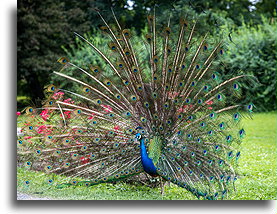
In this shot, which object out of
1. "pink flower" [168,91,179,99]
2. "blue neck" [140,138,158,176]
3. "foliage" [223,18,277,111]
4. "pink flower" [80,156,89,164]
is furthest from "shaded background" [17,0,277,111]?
"blue neck" [140,138,158,176]

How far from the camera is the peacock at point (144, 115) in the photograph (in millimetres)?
5023

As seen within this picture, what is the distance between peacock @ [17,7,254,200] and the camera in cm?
A: 502

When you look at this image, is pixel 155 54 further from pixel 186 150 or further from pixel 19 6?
pixel 19 6

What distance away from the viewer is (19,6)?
13953 mm

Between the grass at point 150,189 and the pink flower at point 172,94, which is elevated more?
the pink flower at point 172,94

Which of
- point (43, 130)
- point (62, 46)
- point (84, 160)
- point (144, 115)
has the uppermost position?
point (62, 46)

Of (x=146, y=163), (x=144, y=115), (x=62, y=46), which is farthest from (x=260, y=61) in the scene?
(x=146, y=163)

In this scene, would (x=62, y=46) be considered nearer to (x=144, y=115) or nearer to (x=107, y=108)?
(x=107, y=108)

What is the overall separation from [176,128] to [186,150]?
33 centimetres

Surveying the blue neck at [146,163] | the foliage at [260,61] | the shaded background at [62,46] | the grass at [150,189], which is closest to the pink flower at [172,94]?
the blue neck at [146,163]

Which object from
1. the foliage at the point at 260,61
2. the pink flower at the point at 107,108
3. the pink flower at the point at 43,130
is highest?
the foliage at the point at 260,61

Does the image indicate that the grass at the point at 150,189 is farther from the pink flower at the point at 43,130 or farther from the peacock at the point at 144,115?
the pink flower at the point at 43,130

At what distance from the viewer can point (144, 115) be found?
5.33m

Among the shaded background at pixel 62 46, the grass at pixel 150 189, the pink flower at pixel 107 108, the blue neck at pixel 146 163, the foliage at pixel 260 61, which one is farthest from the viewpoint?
the foliage at pixel 260 61
